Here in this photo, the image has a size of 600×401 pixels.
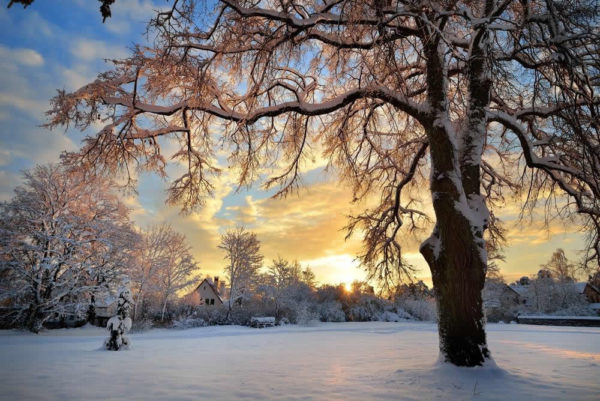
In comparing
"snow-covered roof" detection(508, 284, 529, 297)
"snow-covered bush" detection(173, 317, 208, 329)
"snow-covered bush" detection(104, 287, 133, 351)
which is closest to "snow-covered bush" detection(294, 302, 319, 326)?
"snow-covered bush" detection(173, 317, 208, 329)

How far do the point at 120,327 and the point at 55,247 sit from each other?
1208 centimetres

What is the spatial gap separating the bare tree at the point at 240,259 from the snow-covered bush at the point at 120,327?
2283 centimetres

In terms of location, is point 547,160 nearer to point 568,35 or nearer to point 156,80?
point 568,35

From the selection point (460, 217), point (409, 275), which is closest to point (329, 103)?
point (460, 217)

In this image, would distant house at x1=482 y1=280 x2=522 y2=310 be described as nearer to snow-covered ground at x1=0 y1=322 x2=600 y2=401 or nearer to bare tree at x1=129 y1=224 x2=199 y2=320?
bare tree at x1=129 y1=224 x2=199 y2=320

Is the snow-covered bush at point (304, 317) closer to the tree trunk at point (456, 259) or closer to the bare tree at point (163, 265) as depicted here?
the bare tree at point (163, 265)

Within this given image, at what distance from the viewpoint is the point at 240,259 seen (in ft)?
112

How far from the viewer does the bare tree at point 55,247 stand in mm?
17906

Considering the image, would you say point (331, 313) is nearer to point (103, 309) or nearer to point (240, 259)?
point (240, 259)

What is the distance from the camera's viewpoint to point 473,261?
229 inches

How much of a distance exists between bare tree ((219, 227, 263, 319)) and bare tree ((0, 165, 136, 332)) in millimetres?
13543

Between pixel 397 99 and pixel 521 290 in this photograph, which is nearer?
pixel 397 99

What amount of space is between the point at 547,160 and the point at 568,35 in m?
3.86

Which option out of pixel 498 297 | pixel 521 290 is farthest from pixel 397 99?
pixel 521 290
